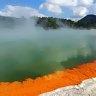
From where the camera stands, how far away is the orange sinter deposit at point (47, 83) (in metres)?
21.0

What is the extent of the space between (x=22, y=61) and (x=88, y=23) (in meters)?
60.1

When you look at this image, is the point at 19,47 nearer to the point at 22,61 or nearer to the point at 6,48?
the point at 6,48

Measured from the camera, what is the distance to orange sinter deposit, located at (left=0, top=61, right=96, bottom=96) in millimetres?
20953

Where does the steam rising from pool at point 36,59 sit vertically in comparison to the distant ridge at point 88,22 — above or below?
below

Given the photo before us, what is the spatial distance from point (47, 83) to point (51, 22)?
58.0 meters

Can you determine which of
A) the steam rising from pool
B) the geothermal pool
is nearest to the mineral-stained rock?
the geothermal pool

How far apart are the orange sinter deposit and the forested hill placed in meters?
53.1

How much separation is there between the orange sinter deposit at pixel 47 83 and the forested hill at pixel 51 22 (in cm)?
A: 5309

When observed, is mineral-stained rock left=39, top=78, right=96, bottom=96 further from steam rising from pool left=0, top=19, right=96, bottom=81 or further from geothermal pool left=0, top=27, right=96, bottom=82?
steam rising from pool left=0, top=19, right=96, bottom=81

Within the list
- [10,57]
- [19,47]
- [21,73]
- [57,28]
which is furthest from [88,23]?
[21,73]

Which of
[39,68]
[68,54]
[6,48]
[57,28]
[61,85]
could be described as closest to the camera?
[61,85]

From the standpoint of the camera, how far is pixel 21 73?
26.9 meters

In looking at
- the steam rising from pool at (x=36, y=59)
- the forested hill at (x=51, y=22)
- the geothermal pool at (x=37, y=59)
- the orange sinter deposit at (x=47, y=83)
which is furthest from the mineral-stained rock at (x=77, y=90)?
the forested hill at (x=51, y=22)

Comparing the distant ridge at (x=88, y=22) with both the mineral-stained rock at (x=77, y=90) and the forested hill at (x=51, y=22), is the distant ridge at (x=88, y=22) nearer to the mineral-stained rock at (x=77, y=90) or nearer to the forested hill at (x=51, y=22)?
the forested hill at (x=51, y=22)
